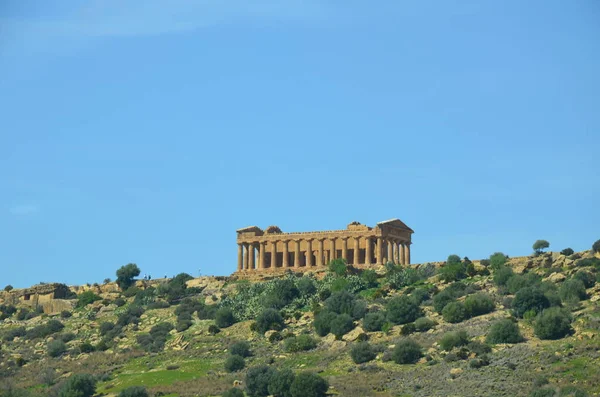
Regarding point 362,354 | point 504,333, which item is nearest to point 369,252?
point 362,354

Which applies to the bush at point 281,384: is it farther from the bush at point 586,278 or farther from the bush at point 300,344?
the bush at point 586,278

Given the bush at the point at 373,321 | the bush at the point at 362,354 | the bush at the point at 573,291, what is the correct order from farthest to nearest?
the bush at the point at 373,321, the bush at the point at 573,291, the bush at the point at 362,354

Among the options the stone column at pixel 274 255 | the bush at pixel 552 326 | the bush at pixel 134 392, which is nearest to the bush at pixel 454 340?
the bush at pixel 552 326

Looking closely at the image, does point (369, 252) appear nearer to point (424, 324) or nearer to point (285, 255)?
point (285, 255)

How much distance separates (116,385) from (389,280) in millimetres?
31903

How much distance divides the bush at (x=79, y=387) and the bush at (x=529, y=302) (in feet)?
107

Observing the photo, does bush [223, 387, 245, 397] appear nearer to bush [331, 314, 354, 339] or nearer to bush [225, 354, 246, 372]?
bush [225, 354, 246, 372]

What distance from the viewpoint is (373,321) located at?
110m

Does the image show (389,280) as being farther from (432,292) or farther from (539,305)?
(539,305)

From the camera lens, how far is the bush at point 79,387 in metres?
102

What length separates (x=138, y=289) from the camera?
143875mm

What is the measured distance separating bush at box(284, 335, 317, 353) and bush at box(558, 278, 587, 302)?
19.6 metres

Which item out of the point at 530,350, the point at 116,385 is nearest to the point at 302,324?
the point at 116,385

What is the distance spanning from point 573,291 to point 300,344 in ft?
70.4
